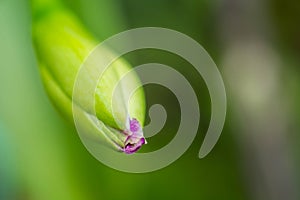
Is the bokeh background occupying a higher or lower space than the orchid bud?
higher

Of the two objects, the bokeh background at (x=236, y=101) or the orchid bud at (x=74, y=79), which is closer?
the orchid bud at (x=74, y=79)

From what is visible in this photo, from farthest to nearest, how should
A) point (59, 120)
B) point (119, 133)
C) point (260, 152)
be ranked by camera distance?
point (260, 152), point (59, 120), point (119, 133)

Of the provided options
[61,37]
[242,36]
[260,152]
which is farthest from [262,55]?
[61,37]

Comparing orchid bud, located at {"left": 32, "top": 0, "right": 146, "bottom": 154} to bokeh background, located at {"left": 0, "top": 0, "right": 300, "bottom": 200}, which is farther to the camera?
bokeh background, located at {"left": 0, "top": 0, "right": 300, "bottom": 200}

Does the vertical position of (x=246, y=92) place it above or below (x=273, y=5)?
below

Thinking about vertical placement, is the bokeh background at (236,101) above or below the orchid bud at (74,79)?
above

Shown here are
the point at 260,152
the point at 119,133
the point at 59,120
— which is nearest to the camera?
the point at 119,133

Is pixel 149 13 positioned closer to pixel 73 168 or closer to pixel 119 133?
pixel 73 168

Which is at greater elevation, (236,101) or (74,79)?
(236,101)

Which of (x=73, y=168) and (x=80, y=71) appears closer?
(x=80, y=71)

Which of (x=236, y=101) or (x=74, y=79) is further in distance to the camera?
(x=236, y=101)

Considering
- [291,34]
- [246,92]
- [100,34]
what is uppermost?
[291,34]
